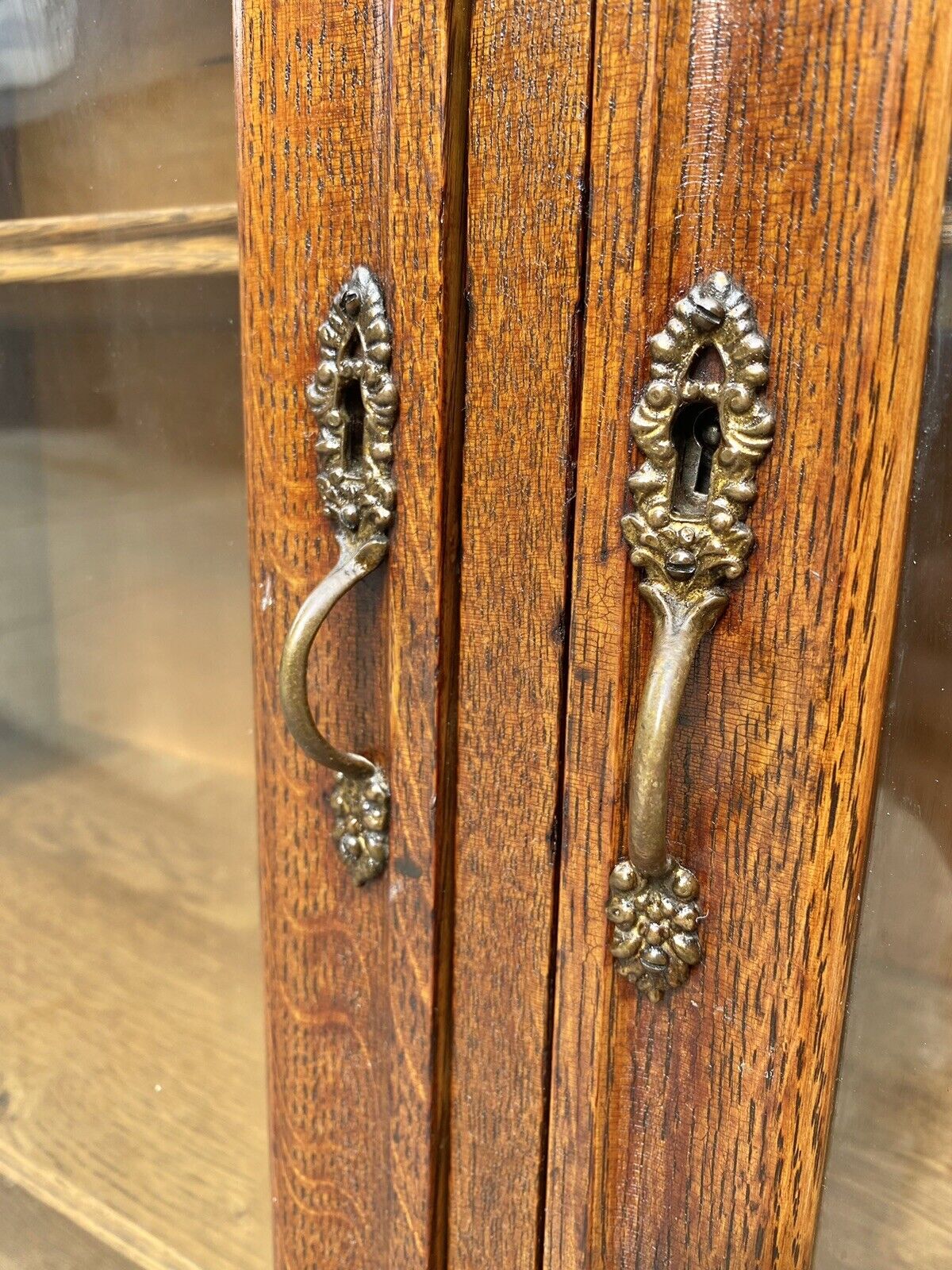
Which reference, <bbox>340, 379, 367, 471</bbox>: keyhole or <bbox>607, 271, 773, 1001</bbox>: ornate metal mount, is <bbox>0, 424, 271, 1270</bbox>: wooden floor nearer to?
<bbox>340, 379, 367, 471</bbox>: keyhole

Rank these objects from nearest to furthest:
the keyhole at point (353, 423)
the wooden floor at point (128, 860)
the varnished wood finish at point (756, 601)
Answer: the varnished wood finish at point (756, 601) < the keyhole at point (353, 423) < the wooden floor at point (128, 860)

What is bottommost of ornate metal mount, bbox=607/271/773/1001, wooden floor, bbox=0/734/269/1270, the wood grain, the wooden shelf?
the wood grain

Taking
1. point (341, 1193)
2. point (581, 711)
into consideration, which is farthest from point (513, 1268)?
point (581, 711)

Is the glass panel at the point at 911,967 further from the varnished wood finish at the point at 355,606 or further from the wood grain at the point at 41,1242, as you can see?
the wood grain at the point at 41,1242

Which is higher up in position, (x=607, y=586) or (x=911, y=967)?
(x=607, y=586)

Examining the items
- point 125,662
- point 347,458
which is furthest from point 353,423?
point 125,662

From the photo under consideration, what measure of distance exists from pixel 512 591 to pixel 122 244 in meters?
0.26

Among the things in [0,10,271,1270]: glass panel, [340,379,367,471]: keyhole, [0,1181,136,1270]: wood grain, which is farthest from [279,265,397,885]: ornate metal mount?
[0,1181,136,1270]: wood grain

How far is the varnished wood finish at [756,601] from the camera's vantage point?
0.27 metres

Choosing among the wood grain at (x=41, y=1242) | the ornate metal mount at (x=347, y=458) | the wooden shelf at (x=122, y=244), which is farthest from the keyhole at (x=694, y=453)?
the wood grain at (x=41, y=1242)

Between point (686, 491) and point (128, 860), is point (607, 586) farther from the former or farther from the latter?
point (128, 860)

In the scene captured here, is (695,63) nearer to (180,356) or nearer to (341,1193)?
(180,356)

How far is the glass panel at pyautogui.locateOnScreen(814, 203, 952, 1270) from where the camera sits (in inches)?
12.0

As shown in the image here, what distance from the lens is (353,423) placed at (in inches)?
15.1
